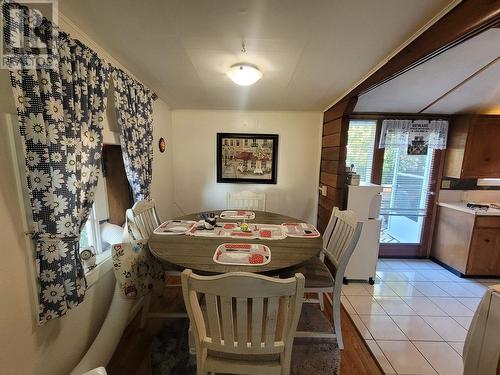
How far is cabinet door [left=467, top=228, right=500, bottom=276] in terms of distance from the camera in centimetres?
259

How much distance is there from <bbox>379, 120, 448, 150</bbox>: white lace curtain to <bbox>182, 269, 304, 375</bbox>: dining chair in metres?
2.84

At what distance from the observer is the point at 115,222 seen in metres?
2.02

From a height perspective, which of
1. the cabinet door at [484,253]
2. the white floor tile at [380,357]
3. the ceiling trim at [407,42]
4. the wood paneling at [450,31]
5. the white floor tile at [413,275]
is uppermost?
the ceiling trim at [407,42]

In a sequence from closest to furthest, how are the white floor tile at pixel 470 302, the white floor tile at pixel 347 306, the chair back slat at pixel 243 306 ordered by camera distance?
the chair back slat at pixel 243 306 < the white floor tile at pixel 347 306 < the white floor tile at pixel 470 302

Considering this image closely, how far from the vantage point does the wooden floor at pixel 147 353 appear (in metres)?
1.49

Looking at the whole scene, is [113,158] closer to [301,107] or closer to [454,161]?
[301,107]

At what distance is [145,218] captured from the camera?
198 cm

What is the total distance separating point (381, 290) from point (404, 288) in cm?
29

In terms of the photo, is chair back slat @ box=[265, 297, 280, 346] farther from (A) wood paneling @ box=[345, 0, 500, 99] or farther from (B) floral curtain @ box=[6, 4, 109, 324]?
(A) wood paneling @ box=[345, 0, 500, 99]

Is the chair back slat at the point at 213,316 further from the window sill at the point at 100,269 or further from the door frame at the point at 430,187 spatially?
the door frame at the point at 430,187

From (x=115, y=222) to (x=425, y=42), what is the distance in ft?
8.63

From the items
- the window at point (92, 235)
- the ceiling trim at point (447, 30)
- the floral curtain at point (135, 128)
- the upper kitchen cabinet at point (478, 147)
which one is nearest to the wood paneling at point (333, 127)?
the ceiling trim at point (447, 30)

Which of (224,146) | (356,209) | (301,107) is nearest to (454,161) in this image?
(356,209)

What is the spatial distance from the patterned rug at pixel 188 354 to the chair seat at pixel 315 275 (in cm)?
49
